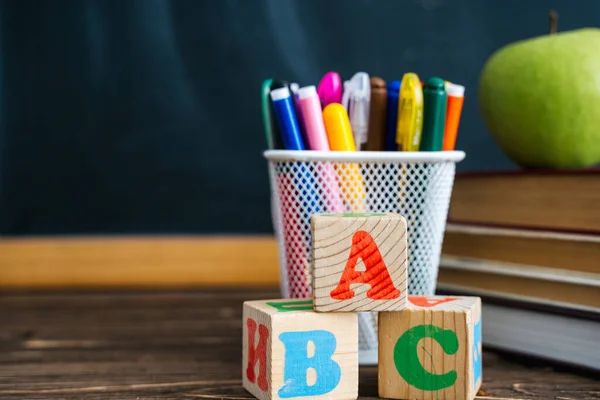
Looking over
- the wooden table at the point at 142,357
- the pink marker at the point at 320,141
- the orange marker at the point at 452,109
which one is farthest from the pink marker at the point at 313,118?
the wooden table at the point at 142,357

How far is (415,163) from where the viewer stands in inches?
25.0

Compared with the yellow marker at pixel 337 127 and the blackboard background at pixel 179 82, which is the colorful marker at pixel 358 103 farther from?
the blackboard background at pixel 179 82

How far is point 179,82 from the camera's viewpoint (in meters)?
1.07

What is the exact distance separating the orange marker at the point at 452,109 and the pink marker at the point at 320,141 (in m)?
0.12

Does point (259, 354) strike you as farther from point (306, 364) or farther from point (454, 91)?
point (454, 91)

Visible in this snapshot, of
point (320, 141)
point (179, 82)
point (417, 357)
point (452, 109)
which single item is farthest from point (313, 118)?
point (179, 82)

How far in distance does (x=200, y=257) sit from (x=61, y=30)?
0.43 meters

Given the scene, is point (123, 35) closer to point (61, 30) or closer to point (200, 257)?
point (61, 30)

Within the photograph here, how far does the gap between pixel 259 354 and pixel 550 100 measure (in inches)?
16.2

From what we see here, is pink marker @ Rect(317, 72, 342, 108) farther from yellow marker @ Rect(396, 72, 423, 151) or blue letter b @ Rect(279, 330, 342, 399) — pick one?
blue letter b @ Rect(279, 330, 342, 399)

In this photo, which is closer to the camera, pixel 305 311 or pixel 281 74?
pixel 305 311

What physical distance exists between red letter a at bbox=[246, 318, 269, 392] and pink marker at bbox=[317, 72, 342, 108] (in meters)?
0.24

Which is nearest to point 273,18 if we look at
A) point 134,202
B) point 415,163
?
point 134,202

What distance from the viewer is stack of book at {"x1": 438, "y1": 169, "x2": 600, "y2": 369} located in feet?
2.04
